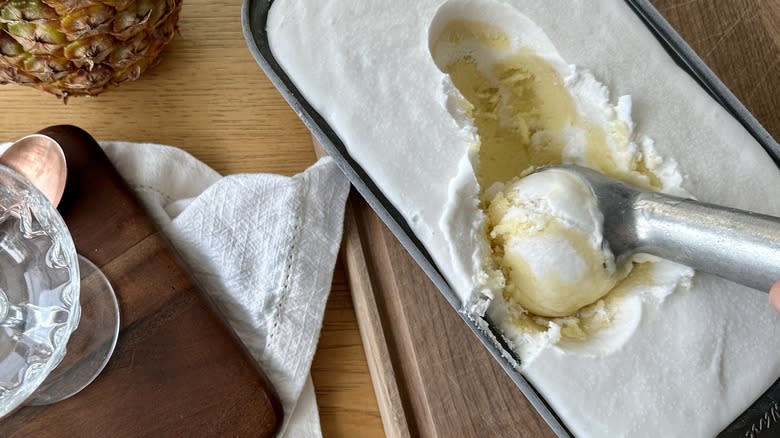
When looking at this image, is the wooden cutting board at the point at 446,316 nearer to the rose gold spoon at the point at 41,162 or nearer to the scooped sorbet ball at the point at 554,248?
the scooped sorbet ball at the point at 554,248

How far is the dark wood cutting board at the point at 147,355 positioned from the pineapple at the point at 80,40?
2.3 inches

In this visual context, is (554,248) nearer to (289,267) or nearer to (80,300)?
(289,267)

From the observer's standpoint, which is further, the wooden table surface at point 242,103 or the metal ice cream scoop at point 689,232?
the wooden table surface at point 242,103

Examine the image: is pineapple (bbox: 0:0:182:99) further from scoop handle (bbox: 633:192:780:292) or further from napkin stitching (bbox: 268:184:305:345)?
scoop handle (bbox: 633:192:780:292)

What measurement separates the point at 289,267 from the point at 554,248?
237mm

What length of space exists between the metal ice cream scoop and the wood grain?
10.4 inches

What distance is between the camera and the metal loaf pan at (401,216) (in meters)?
0.48

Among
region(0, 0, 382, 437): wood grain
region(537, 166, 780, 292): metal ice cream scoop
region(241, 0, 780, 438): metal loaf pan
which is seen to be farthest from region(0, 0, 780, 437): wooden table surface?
region(537, 166, 780, 292): metal ice cream scoop

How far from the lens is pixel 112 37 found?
1.96 feet

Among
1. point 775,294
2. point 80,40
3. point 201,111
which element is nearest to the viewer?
point 775,294

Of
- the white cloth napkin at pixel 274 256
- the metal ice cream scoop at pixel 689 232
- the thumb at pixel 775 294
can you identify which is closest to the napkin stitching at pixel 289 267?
the white cloth napkin at pixel 274 256

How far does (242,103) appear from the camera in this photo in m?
0.70

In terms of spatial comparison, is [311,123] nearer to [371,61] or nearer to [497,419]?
[371,61]

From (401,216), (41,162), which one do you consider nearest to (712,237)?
(401,216)
